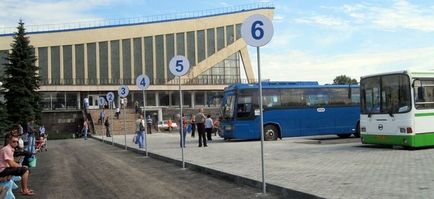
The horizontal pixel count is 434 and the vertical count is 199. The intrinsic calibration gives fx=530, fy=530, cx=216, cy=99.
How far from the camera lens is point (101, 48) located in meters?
→ 80.6

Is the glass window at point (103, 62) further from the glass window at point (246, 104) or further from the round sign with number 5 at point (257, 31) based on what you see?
the round sign with number 5 at point (257, 31)

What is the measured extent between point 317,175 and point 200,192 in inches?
107

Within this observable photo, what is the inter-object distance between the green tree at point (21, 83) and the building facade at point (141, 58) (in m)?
22.2

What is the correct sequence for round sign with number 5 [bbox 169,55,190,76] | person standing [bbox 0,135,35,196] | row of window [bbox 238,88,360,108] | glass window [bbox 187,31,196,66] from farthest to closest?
1. glass window [bbox 187,31,196,66]
2. row of window [bbox 238,88,360,108]
3. round sign with number 5 [bbox 169,55,190,76]
4. person standing [bbox 0,135,35,196]

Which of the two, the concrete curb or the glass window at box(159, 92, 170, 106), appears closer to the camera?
the concrete curb

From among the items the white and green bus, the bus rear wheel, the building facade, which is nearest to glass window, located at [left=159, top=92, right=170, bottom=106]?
the building facade

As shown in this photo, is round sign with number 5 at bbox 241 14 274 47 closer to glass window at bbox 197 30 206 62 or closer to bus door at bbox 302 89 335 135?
bus door at bbox 302 89 335 135

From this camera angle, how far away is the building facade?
77062 mm

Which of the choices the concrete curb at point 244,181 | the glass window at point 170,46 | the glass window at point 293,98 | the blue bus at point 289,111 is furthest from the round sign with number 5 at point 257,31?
the glass window at point 170,46

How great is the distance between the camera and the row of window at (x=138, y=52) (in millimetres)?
78250

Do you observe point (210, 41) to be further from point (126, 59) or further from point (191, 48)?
point (126, 59)

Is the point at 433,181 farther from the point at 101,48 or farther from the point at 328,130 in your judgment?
the point at 101,48

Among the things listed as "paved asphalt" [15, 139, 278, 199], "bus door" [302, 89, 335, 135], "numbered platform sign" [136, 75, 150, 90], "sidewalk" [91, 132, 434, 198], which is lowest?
"paved asphalt" [15, 139, 278, 199]

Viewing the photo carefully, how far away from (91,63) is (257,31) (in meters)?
72.8
